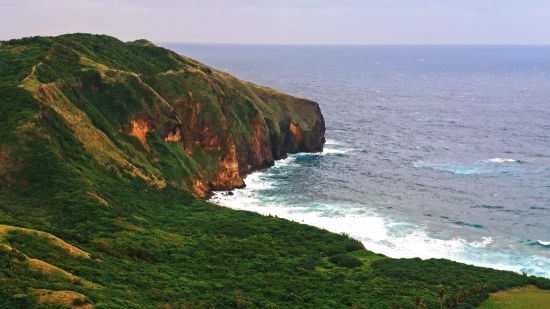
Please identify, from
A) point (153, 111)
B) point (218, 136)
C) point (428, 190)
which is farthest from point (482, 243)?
point (153, 111)

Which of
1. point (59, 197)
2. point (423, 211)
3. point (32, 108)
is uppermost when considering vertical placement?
point (32, 108)

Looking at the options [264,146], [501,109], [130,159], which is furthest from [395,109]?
[130,159]

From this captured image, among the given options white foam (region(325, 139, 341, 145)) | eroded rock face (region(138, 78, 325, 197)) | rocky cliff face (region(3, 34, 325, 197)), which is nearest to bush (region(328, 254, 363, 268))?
rocky cliff face (region(3, 34, 325, 197))

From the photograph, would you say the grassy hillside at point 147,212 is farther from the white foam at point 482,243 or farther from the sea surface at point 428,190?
the white foam at point 482,243

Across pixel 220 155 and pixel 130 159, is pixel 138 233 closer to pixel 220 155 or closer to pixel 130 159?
pixel 130 159

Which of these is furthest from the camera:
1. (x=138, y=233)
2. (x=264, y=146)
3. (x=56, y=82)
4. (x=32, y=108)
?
(x=264, y=146)

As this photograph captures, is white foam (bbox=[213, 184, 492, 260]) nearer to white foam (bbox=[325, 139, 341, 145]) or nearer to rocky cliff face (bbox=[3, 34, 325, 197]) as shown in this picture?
rocky cliff face (bbox=[3, 34, 325, 197])

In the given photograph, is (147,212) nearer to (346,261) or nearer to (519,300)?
(346,261)
